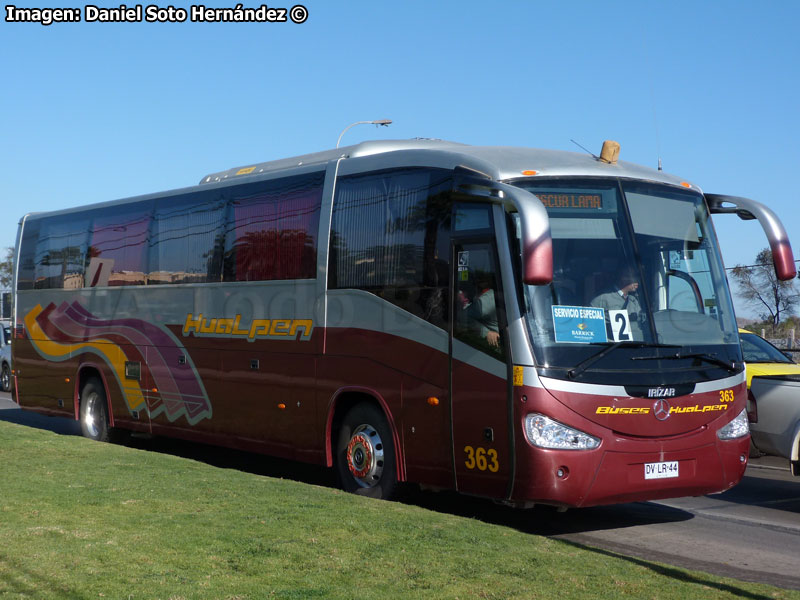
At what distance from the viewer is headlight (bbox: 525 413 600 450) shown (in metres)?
8.91

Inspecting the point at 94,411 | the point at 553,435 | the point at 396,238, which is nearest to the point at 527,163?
the point at 396,238

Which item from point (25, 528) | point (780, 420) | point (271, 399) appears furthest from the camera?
point (271, 399)

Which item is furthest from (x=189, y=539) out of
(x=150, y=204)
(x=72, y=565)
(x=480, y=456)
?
(x=150, y=204)

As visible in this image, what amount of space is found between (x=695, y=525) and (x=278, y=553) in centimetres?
475

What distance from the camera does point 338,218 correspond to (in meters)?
11.6

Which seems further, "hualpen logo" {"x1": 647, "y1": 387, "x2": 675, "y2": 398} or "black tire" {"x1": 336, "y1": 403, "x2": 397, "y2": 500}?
"black tire" {"x1": 336, "y1": 403, "x2": 397, "y2": 500}

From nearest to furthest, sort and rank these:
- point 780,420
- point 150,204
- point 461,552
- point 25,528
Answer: point 461,552
point 25,528
point 780,420
point 150,204

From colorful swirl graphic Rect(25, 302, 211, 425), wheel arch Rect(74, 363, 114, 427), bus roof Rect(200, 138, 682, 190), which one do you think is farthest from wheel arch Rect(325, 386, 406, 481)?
wheel arch Rect(74, 363, 114, 427)

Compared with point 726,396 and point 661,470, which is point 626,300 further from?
point 661,470

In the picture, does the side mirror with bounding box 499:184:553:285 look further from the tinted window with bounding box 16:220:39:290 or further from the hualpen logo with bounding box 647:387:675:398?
the tinted window with bounding box 16:220:39:290

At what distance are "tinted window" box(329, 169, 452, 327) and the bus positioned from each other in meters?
0.02

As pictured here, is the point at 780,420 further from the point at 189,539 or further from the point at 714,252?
the point at 189,539

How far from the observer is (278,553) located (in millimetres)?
7254

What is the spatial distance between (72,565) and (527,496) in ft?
12.6
